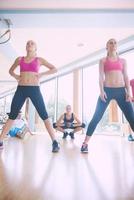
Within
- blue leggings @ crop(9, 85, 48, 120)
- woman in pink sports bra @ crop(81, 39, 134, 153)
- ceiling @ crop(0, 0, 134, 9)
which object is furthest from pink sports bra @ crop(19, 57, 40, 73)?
ceiling @ crop(0, 0, 134, 9)

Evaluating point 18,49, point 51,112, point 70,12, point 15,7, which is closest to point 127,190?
point 70,12

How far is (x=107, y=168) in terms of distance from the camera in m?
1.33

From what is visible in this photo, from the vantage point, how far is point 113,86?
1.96m

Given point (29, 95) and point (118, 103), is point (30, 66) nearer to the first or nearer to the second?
point (29, 95)

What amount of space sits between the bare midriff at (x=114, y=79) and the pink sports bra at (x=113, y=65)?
0.04 metres

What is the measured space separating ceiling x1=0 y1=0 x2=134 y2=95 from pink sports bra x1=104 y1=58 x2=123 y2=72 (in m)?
1.45

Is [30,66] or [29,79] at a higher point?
[30,66]

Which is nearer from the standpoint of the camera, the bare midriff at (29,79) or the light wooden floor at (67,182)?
the light wooden floor at (67,182)

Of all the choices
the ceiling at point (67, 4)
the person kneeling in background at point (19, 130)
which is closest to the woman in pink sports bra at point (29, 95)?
the ceiling at point (67, 4)

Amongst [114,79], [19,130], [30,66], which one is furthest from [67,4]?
[19,130]

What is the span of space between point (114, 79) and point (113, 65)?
16 cm

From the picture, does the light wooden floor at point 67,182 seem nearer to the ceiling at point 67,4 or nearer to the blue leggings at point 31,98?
the blue leggings at point 31,98

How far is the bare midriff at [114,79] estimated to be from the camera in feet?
6.45

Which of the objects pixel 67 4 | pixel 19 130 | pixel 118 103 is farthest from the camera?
pixel 19 130
